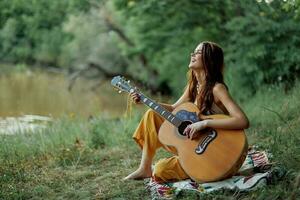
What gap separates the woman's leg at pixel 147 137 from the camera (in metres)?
4.55

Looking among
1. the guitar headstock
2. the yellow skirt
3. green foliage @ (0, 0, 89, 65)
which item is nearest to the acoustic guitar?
the yellow skirt

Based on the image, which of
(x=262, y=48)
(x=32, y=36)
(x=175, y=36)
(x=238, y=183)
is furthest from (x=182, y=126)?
(x=32, y=36)

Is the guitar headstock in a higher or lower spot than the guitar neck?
higher

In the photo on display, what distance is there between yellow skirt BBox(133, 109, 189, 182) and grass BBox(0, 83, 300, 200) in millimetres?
199

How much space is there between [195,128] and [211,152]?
21 centimetres

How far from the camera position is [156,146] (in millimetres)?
4629

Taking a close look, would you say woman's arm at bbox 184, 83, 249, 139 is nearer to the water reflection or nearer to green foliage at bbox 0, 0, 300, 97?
green foliage at bbox 0, 0, 300, 97

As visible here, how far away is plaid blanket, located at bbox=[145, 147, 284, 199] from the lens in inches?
159

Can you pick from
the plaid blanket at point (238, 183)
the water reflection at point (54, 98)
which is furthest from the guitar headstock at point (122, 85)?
the water reflection at point (54, 98)

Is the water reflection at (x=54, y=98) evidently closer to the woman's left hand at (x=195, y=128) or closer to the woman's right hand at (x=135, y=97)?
the woman's right hand at (x=135, y=97)

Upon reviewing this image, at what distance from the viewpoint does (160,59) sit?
16984 mm

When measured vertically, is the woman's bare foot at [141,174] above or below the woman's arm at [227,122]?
below

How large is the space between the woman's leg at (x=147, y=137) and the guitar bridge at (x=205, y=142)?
52 centimetres

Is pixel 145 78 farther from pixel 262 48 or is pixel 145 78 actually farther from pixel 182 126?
pixel 182 126
